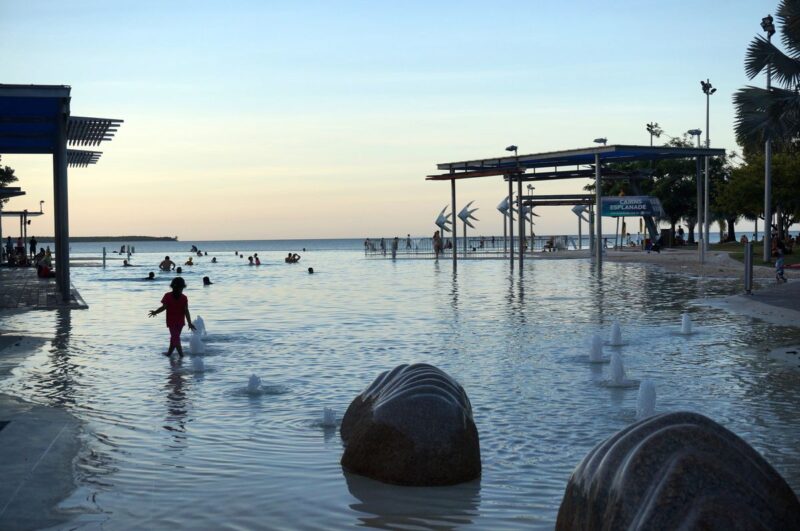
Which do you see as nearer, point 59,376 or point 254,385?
point 254,385

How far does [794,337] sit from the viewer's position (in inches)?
650

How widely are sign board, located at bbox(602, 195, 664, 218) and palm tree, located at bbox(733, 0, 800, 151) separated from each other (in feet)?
62.9

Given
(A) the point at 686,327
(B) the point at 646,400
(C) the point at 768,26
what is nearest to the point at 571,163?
(C) the point at 768,26

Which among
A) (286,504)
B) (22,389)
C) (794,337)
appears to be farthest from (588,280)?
(286,504)

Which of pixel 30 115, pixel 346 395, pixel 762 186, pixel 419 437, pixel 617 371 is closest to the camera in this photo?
pixel 419 437

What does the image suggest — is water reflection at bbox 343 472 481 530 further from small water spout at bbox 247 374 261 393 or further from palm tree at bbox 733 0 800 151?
palm tree at bbox 733 0 800 151

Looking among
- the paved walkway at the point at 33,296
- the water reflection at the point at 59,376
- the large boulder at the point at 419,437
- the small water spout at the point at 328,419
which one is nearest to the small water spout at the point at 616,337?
the small water spout at the point at 328,419

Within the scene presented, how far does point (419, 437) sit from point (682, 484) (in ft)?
11.5

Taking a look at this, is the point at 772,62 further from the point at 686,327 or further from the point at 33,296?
the point at 33,296

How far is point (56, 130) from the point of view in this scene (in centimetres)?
2566

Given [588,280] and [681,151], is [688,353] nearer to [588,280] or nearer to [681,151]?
[588,280]

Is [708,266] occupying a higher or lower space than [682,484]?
lower

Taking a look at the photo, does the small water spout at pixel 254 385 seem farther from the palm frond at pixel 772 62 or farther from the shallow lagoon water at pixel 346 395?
the palm frond at pixel 772 62

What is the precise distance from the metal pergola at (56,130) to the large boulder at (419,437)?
54.2ft
